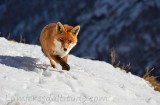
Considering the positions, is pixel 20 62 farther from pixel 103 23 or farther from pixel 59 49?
pixel 103 23

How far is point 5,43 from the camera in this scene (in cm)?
1053

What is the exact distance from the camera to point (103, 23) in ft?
113

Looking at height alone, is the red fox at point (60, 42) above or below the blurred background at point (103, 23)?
above

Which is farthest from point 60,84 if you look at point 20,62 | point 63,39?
point 20,62

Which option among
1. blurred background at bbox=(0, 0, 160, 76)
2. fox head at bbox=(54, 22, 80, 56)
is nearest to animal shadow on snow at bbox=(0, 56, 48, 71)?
fox head at bbox=(54, 22, 80, 56)

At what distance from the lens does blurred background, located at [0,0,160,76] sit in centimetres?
2977

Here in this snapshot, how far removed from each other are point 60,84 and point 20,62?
4.10 feet

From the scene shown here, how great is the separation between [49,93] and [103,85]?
165 cm

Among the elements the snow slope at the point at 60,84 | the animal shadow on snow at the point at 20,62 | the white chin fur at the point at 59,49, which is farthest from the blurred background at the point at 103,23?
the white chin fur at the point at 59,49

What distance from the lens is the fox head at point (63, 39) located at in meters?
8.32

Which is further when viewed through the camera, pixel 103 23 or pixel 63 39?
pixel 103 23

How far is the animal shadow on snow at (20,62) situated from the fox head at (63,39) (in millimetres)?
459

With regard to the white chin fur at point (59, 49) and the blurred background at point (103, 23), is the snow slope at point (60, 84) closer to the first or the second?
the white chin fur at point (59, 49)

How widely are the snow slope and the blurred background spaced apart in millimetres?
17483
